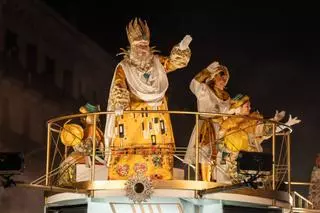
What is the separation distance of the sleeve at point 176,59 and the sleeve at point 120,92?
49cm

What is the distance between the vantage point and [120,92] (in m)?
7.62

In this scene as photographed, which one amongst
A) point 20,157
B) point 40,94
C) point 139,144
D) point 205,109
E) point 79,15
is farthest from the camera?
point 79,15

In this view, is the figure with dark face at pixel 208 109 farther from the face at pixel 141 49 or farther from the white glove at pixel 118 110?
the white glove at pixel 118 110

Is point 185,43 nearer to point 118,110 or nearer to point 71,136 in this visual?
point 118,110

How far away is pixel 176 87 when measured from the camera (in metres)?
10.8

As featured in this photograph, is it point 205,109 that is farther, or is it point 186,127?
point 186,127

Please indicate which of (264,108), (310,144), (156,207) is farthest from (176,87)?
(156,207)

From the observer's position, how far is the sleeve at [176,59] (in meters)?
8.02

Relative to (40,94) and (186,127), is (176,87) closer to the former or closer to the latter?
(186,127)

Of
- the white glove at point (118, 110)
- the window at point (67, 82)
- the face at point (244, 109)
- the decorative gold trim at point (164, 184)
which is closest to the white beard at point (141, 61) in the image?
the white glove at point (118, 110)

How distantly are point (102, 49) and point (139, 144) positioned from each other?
324 centimetres

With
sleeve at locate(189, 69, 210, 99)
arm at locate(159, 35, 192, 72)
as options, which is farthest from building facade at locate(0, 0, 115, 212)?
sleeve at locate(189, 69, 210, 99)

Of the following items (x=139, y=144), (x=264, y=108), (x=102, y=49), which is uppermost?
(x=102, y=49)

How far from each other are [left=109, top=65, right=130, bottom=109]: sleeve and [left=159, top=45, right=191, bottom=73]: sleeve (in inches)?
19.4
